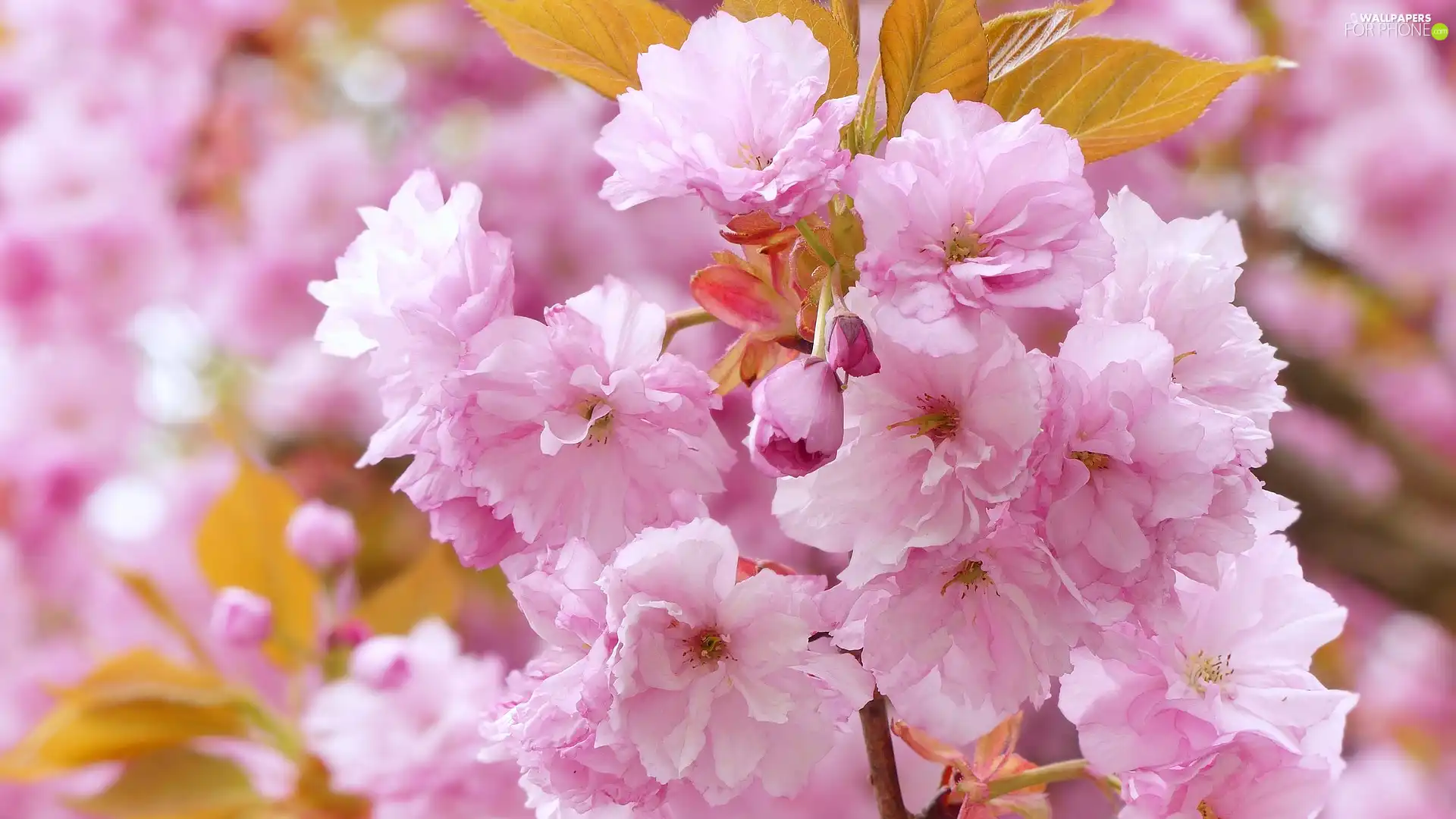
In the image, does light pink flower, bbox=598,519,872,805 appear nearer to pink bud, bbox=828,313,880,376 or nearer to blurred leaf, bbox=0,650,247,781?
pink bud, bbox=828,313,880,376

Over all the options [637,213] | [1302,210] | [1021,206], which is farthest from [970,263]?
[1302,210]

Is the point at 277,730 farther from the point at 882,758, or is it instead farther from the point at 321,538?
the point at 882,758

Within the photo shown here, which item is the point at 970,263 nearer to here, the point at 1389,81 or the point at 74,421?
the point at 74,421

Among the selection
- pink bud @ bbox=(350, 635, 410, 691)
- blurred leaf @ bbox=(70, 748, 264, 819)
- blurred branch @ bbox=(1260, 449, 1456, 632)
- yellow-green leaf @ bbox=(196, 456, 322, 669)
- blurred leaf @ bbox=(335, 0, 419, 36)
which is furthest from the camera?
blurred leaf @ bbox=(335, 0, 419, 36)

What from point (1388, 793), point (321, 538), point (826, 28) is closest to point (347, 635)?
point (321, 538)

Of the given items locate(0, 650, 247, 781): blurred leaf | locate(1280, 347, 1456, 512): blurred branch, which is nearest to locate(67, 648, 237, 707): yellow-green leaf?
locate(0, 650, 247, 781): blurred leaf
